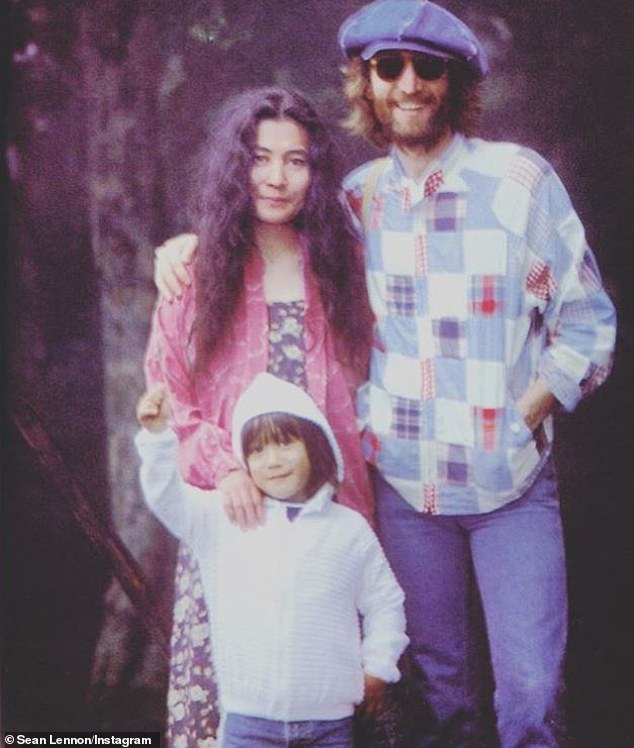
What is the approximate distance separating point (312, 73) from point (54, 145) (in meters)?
0.55

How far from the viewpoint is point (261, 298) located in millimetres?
2514

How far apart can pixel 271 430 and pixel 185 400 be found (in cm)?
19

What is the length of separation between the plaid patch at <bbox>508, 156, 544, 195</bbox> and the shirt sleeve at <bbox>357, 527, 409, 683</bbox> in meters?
0.74

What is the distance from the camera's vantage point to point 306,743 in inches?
97.3

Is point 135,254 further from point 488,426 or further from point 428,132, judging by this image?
point 488,426

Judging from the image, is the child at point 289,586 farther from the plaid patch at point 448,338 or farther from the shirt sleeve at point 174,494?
the plaid patch at point 448,338

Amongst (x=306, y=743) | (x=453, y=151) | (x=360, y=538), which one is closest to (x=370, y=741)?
(x=306, y=743)

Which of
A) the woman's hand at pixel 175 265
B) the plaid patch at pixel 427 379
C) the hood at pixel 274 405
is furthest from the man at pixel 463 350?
the woman's hand at pixel 175 265

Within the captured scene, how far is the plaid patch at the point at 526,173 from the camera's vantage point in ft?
8.03

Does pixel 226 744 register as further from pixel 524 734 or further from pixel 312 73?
pixel 312 73

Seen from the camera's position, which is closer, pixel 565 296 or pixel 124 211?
pixel 565 296

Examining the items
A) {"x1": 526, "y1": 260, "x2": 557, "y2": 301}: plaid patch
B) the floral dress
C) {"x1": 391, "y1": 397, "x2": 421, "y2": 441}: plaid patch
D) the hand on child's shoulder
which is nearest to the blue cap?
{"x1": 526, "y1": 260, "x2": 557, "y2": 301}: plaid patch

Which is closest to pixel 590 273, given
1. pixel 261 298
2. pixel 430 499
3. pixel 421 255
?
pixel 421 255

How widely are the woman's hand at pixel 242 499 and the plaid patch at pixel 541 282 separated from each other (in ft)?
2.15
